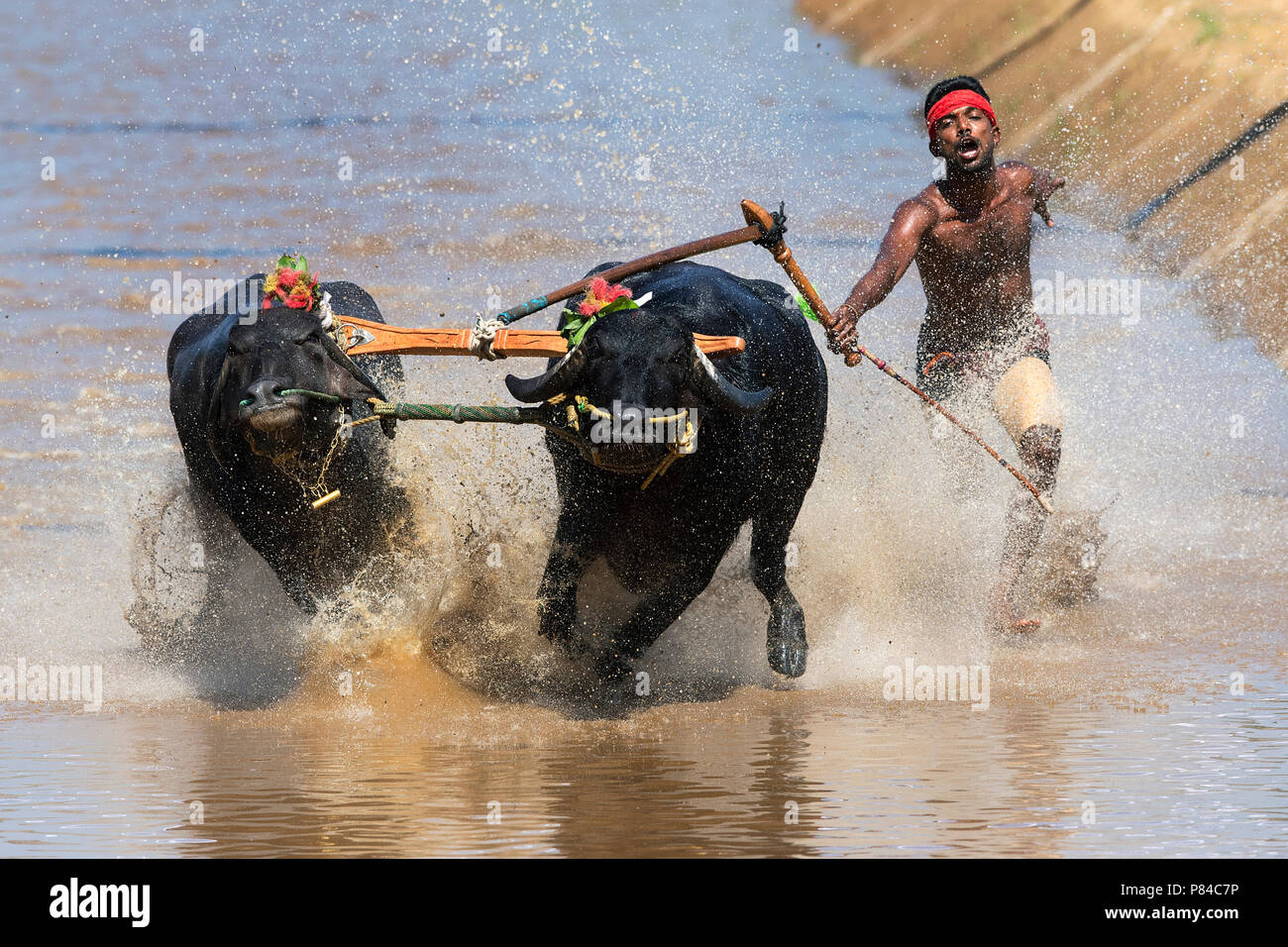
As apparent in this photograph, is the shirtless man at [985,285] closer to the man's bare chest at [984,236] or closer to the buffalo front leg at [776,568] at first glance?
the man's bare chest at [984,236]

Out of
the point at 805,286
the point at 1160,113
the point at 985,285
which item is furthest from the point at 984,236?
the point at 1160,113

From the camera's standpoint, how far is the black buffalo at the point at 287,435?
631 centimetres

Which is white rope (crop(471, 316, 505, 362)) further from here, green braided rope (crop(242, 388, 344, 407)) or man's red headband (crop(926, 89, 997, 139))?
man's red headband (crop(926, 89, 997, 139))

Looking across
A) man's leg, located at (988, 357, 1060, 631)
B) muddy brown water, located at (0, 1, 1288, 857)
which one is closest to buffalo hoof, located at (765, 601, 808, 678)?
muddy brown water, located at (0, 1, 1288, 857)

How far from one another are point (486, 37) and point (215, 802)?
13851 millimetres

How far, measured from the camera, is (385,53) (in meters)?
18.0

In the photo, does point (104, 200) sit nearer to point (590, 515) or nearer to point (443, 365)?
point (443, 365)

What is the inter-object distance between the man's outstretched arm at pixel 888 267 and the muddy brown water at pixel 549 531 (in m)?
1.04

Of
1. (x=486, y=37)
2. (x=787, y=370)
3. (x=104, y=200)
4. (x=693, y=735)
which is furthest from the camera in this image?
(x=486, y=37)

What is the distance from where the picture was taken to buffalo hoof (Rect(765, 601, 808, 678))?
746 cm

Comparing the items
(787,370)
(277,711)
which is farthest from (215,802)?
(787,370)

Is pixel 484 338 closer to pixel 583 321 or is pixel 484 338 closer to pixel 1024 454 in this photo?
pixel 583 321

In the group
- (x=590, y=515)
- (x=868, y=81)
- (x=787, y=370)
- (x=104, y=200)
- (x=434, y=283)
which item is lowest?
(x=590, y=515)

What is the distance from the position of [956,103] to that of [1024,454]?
153 centimetres
